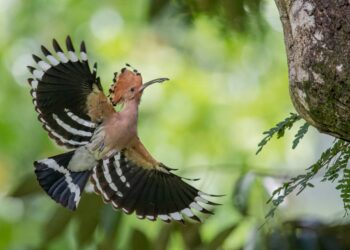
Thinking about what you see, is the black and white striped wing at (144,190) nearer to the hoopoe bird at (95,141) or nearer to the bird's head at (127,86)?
the hoopoe bird at (95,141)

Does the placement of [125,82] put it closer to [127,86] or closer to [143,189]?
[127,86]

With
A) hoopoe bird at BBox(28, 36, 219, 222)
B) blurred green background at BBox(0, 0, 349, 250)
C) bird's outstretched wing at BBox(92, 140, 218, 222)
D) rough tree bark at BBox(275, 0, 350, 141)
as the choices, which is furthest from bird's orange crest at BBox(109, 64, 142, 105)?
blurred green background at BBox(0, 0, 349, 250)

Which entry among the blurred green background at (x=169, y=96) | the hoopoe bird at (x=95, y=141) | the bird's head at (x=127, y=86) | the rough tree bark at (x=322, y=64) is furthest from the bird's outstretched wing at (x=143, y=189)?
the blurred green background at (x=169, y=96)

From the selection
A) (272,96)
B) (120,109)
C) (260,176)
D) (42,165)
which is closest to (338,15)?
(120,109)

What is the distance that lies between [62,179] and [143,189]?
0.45 feet

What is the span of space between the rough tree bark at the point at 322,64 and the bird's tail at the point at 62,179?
377mm

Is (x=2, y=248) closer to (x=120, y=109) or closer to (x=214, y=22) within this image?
(x=214, y=22)

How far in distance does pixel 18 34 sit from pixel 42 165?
106 inches

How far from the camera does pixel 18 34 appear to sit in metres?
4.08

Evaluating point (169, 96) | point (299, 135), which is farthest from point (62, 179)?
point (169, 96)

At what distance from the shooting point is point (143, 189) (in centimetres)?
150

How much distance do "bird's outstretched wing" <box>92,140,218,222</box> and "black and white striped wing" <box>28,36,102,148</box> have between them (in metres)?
0.07

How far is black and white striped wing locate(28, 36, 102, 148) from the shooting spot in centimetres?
141

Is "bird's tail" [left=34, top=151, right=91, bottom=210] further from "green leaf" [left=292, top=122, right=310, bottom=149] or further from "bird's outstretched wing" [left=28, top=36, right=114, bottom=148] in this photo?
"green leaf" [left=292, top=122, right=310, bottom=149]
